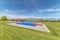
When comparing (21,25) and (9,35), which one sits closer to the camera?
(9,35)

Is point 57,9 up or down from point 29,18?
up

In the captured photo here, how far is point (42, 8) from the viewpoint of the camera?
4109 mm

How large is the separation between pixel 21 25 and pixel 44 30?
952mm

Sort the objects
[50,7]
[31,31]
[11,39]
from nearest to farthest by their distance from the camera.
Result: [11,39], [31,31], [50,7]

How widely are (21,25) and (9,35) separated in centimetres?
77

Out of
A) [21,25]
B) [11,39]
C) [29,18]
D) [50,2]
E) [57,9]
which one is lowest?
[11,39]

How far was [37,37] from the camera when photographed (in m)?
3.54

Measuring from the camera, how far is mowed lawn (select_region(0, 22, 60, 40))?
3492 millimetres

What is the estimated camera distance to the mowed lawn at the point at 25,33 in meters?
3.49

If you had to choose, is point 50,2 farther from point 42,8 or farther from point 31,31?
point 31,31

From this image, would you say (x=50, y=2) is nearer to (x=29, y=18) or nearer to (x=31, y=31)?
(x=29, y=18)

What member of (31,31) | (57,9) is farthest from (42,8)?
(31,31)

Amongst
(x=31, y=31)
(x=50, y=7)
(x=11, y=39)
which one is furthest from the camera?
(x=50, y=7)

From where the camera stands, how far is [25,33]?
3.73 metres
